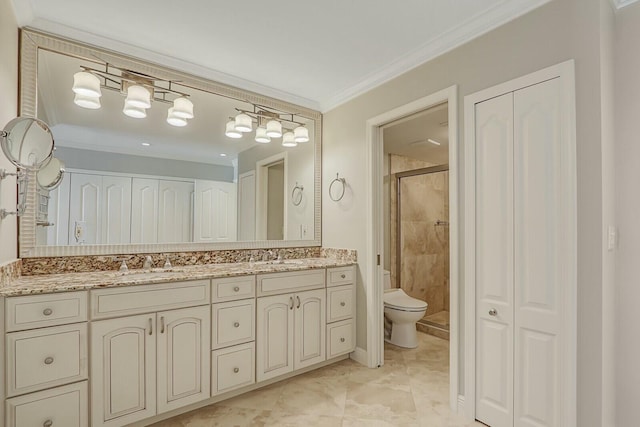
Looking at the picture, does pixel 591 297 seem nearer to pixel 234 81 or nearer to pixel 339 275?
pixel 339 275

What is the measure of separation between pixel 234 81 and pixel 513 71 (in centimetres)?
199

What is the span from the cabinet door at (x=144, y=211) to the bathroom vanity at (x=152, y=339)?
33 centimetres

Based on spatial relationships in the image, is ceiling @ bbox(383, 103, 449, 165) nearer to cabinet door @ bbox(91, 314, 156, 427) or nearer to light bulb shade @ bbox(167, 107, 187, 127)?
light bulb shade @ bbox(167, 107, 187, 127)

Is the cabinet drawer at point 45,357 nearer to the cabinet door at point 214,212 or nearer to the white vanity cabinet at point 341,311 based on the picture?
the cabinet door at point 214,212

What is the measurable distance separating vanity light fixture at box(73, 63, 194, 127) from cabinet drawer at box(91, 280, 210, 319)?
120 cm

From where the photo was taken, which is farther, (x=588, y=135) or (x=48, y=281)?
(x=48, y=281)

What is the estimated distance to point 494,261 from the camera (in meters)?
1.87

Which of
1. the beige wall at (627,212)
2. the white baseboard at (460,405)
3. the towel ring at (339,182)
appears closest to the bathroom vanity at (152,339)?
the towel ring at (339,182)

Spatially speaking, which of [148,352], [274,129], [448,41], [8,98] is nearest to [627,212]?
[448,41]

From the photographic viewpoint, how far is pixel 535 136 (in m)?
1.71

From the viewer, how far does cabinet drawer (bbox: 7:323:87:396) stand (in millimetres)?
1491

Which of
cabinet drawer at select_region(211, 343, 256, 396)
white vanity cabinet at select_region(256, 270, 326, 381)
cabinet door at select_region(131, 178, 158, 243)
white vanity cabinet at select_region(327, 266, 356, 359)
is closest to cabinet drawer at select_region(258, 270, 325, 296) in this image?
white vanity cabinet at select_region(256, 270, 326, 381)

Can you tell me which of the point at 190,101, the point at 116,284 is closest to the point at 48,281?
the point at 116,284

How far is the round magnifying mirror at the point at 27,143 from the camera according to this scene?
1.53 meters
